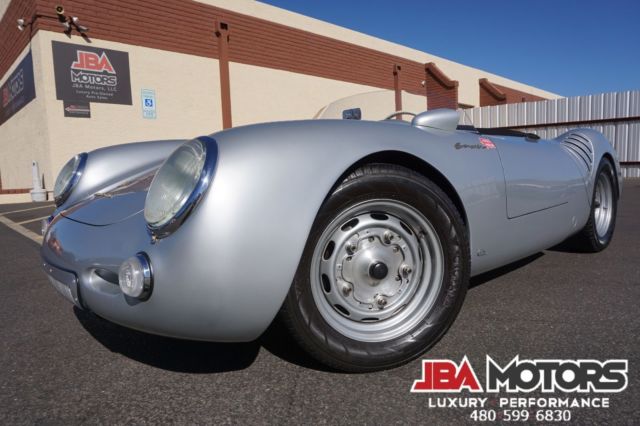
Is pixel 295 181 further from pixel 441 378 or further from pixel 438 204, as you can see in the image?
pixel 441 378

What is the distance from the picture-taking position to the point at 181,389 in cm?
140

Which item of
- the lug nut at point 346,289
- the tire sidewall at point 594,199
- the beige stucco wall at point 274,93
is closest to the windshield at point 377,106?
the tire sidewall at point 594,199

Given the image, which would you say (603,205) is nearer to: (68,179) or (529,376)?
(529,376)

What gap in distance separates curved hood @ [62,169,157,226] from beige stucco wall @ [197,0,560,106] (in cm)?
1232

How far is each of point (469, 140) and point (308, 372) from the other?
1160mm

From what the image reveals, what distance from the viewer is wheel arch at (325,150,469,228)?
1.48 meters

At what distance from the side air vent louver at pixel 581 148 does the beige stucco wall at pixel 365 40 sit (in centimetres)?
1212

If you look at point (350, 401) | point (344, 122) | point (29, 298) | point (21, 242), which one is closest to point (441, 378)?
point (350, 401)

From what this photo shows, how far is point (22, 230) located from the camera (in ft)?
17.9

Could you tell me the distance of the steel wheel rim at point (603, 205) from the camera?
3.21 m

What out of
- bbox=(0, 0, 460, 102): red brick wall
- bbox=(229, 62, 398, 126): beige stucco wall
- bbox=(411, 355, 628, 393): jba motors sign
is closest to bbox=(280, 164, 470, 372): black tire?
bbox=(411, 355, 628, 393): jba motors sign

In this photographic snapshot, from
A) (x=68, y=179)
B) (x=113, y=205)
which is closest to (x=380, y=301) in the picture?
(x=113, y=205)

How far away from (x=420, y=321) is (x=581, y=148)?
203 cm

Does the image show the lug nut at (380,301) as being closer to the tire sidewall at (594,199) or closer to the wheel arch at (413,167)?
the wheel arch at (413,167)
